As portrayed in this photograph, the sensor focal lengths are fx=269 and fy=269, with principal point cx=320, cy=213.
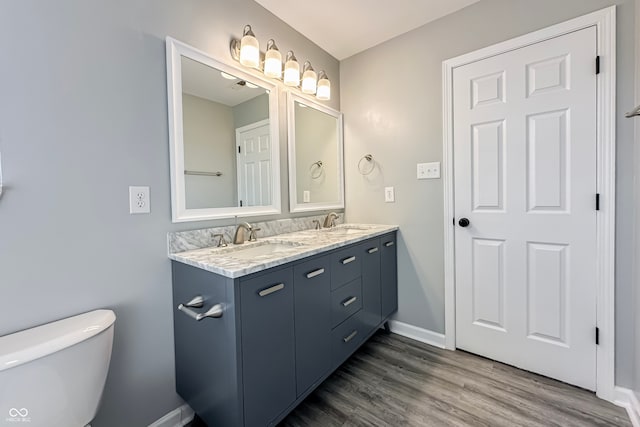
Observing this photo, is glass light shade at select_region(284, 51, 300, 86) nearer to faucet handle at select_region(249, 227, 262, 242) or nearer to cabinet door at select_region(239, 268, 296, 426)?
faucet handle at select_region(249, 227, 262, 242)

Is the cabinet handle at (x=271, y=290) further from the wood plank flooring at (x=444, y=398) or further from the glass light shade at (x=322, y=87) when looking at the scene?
the glass light shade at (x=322, y=87)

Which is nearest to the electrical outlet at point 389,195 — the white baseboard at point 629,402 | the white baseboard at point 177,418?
the white baseboard at point 629,402

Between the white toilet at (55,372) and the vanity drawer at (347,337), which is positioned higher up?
the white toilet at (55,372)

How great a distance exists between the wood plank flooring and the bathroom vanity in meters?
0.19

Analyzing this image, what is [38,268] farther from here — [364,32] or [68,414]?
[364,32]

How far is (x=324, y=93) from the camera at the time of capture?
6.89 feet

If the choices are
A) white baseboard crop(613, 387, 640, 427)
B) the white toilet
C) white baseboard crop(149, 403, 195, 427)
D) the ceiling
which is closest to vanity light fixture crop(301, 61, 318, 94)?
the ceiling

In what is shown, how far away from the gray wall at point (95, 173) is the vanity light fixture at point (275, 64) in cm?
21

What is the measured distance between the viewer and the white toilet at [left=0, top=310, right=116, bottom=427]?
2.46 ft

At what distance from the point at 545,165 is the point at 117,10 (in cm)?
228

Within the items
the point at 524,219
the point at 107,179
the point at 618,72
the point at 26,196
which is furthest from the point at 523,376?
the point at 26,196

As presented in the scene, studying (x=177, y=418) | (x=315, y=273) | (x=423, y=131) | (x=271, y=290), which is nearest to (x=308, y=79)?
(x=423, y=131)

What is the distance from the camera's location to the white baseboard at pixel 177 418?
129 centimetres

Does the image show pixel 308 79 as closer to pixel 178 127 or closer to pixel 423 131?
pixel 423 131
